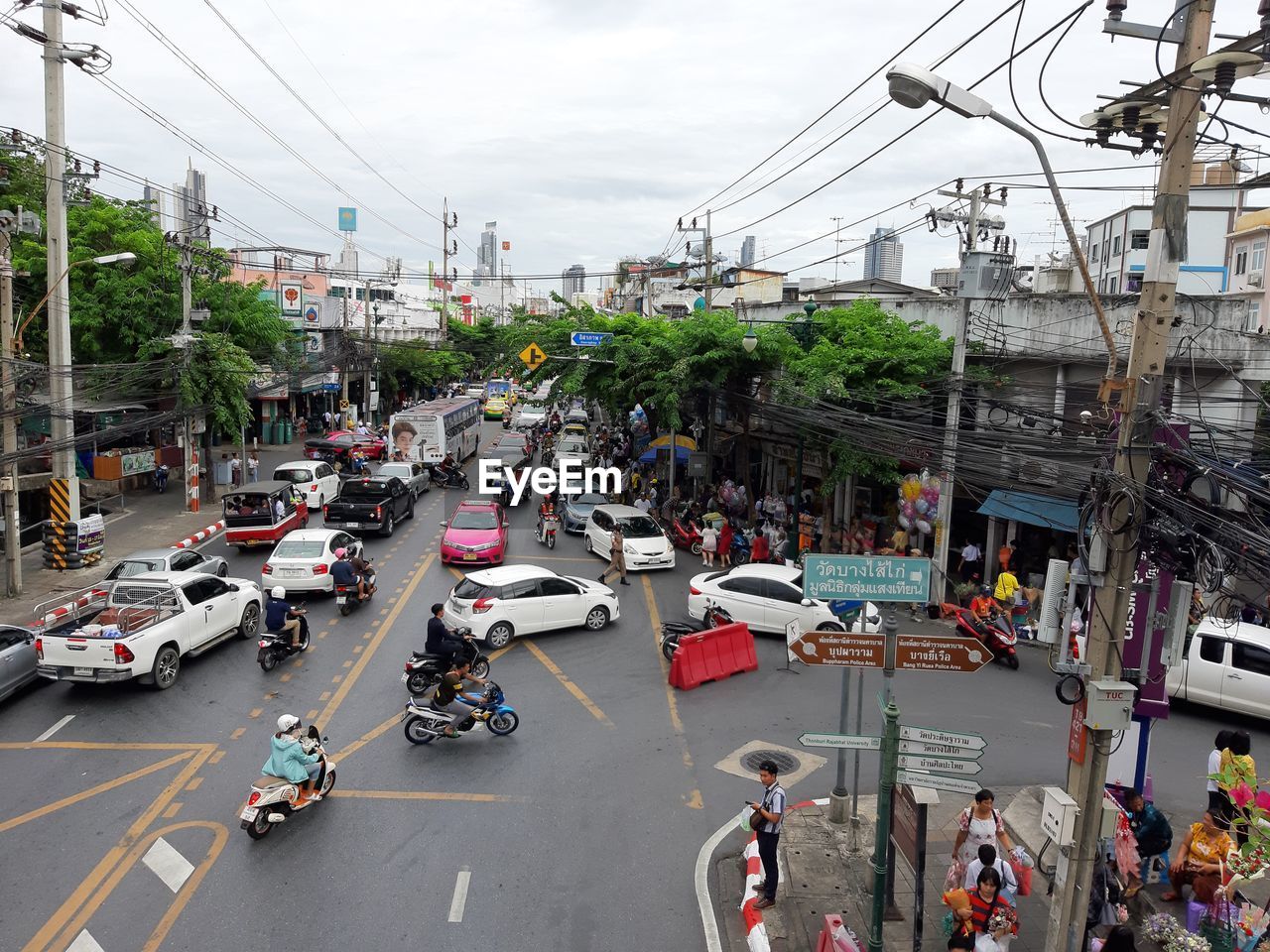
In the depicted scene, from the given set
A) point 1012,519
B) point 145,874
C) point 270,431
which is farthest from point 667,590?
point 270,431

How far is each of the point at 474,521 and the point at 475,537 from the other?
3.01 ft

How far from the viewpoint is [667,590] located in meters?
20.8

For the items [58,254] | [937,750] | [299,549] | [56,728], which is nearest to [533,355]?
[299,549]

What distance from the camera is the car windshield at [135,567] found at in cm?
1762

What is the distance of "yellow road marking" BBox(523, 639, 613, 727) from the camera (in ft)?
43.0

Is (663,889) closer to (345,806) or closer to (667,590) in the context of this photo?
(345,806)

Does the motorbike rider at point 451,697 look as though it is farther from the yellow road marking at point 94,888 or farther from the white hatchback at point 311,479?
the white hatchback at point 311,479

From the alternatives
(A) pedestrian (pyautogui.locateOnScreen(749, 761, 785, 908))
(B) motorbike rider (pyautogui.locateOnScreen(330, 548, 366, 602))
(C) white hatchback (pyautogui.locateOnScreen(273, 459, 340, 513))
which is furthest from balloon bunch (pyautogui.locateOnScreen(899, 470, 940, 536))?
(C) white hatchback (pyautogui.locateOnScreen(273, 459, 340, 513))

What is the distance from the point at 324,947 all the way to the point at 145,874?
2.34 m

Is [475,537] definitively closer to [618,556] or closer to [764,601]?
[618,556]

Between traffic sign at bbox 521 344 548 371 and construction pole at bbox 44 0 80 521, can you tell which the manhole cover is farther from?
traffic sign at bbox 521 344 548 371

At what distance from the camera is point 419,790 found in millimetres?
10617

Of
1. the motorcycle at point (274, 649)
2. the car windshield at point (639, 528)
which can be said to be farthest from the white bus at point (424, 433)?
the motorcycle at point (274, 649)

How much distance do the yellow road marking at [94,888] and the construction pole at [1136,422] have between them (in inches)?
328
